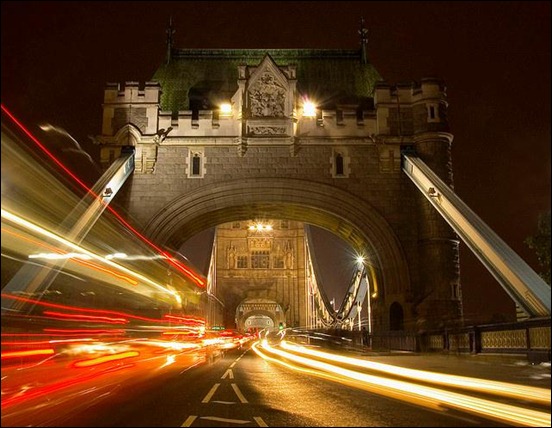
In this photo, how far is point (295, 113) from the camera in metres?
23.5

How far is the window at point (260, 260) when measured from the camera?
61.6m

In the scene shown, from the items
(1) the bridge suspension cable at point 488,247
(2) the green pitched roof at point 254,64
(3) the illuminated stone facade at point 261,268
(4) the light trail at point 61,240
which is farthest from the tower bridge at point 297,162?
(3) the illuminated stone facade at point 261,268

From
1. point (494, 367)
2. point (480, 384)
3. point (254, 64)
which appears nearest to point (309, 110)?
point (254, 64)

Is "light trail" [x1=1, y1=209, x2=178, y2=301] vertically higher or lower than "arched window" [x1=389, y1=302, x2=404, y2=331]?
higher

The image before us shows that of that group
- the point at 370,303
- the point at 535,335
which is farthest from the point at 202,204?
the point at 535,335

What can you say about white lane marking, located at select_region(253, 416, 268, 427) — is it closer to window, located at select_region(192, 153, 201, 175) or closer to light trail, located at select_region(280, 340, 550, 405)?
light trail, located at select_region(280, 340, 550, 405)

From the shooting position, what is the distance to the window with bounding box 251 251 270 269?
6156 centimetres

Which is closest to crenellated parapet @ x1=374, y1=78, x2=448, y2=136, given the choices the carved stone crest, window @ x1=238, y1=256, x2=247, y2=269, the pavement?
the carved stone crest

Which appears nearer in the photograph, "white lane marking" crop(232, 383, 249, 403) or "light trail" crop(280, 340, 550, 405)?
"light trail" crop(280, 340, 550, 405)

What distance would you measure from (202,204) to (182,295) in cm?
349

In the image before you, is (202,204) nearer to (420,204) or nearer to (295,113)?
(295,113)

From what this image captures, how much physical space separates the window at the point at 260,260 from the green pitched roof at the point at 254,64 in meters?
35.4

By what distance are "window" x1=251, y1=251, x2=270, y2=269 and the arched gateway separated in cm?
3778

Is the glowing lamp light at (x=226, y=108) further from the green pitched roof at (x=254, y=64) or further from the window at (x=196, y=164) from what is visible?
the window at (x=196, y=164)
